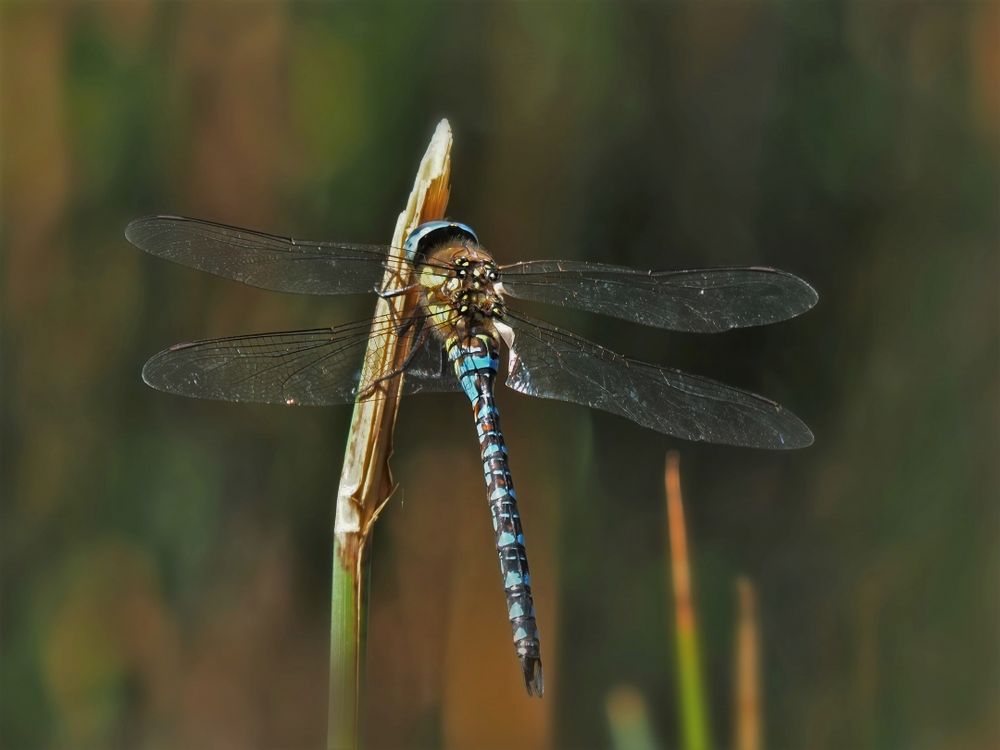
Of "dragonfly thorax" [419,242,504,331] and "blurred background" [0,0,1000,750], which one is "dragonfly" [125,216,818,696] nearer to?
"dragonfly thorax" [419,242,504,331]

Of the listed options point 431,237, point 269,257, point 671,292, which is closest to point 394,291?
point 431,237

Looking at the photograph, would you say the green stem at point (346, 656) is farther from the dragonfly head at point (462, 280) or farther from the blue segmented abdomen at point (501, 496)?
the dragonfly head at point (462, 280)

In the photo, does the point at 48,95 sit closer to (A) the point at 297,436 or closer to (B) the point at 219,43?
(B) the point at 219,43

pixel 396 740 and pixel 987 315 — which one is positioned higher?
pixel 987 315

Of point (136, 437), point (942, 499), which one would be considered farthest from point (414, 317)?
point (942, 499)

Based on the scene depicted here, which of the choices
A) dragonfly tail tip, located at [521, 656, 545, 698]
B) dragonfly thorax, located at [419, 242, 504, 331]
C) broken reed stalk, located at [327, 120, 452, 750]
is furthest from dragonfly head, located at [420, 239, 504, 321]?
dragonfly tail tip, located at [521, 656, 545, 698]

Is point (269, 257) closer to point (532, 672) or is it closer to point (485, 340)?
point (485, 340)
